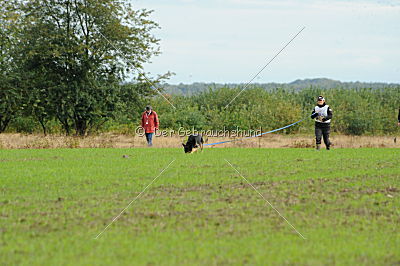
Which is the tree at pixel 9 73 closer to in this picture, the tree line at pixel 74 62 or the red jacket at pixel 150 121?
the tree line at pixel 74 62

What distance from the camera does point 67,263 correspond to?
6.52 meters

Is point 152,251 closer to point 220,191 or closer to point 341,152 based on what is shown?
point 220,191

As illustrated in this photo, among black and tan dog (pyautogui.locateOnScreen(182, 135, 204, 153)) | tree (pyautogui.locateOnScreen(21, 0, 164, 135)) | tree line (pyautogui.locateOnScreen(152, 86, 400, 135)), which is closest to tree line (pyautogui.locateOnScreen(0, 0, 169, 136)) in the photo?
tree (pyautogui.locateOnScreen(21, 0, 164, 135))

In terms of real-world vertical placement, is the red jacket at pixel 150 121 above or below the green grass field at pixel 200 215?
above

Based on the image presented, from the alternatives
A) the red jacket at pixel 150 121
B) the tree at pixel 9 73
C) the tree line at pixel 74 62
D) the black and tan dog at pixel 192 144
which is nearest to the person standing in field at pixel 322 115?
the black and tan dog at pixel 192 144

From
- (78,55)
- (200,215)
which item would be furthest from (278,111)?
(200,215)

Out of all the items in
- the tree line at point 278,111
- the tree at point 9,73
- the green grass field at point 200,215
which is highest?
the tree at point 9,73

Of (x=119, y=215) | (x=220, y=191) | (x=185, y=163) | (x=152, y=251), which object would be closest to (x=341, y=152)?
(x=185, y=163)

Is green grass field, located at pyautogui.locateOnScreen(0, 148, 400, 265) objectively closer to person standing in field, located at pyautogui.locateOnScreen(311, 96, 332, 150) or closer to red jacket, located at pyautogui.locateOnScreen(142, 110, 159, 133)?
person standing in field, located at pyautogui.locateOnScreen(311, 96, 332, 150)

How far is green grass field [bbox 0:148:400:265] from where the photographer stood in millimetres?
6934

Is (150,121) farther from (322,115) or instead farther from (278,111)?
(278,111)

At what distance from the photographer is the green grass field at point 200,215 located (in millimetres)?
6934

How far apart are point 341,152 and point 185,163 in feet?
27.7

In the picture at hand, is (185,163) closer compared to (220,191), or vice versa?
(220,191)
